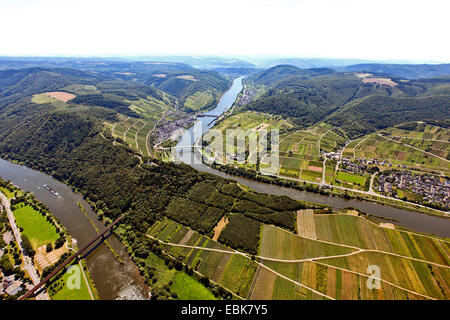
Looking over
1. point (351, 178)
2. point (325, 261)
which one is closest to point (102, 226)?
point (325, 261)

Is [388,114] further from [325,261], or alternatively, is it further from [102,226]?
[102,226]

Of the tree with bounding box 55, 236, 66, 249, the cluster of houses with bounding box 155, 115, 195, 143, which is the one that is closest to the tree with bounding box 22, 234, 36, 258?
the tree with bounding box 55, 236, 66, 249

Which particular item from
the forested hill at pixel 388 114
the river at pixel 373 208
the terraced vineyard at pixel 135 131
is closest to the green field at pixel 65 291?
the river at pixel 373 208

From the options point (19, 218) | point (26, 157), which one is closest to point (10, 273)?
point (19, 218)

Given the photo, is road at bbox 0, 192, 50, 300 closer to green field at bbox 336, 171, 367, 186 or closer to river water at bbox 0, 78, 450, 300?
river water at bbox 0, 78, 450, 300

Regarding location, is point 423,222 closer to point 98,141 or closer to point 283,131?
point 283,131

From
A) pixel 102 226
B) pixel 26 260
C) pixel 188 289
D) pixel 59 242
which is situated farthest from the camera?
pixel 102 226
